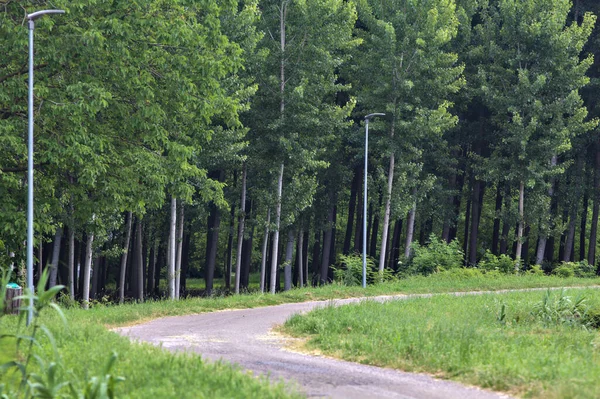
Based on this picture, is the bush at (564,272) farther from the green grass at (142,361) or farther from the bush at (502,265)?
the green grass at (142,361)

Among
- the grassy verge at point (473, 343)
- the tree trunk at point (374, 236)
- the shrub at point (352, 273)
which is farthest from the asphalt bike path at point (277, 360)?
the tree trunk at point (374, 236)

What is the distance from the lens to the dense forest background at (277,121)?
72.3ft

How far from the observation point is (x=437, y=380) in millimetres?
11375

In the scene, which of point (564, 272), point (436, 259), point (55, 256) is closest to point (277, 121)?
point (436, 259)

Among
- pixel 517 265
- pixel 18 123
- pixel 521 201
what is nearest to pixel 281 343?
pixel 18 123

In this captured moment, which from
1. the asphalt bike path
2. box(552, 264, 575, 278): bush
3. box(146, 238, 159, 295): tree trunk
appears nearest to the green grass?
the asphalt bike path

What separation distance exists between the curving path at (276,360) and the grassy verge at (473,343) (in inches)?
18.8

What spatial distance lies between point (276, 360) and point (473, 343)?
3306 mm

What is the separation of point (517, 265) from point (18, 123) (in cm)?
2611

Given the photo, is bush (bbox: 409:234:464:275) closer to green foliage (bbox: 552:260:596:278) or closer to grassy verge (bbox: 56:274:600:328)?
grassy verge (bbox: 56:274:600:328)

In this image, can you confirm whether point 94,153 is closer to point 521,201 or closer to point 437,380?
point 437,380

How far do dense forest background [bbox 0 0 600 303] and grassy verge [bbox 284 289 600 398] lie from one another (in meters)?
8.41

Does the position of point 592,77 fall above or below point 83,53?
above

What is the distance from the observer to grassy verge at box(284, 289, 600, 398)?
10747 millimetres
